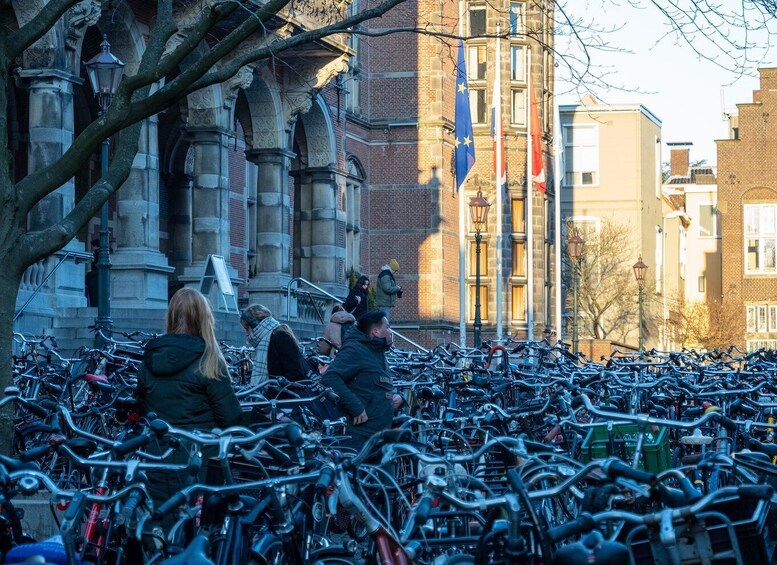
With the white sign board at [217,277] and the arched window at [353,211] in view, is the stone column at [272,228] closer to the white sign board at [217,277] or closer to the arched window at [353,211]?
the white sign board at [217,277]

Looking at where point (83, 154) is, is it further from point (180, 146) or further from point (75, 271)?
point (180, 146)

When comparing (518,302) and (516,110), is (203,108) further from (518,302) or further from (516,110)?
(516,110)

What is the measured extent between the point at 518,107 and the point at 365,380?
34.7 m

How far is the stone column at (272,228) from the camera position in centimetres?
2777

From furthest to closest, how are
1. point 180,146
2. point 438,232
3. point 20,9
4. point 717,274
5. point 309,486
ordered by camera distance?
point 717,274, point 438,232, point 180,146, point 20,9, point 309,486

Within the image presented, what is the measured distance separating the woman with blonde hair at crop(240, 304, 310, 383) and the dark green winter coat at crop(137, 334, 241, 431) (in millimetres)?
4369

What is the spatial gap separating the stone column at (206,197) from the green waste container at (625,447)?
15903 mm

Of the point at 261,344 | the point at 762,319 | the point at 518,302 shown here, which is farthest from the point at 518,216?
the point at 261,344

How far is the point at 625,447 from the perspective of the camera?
9242 millimetres

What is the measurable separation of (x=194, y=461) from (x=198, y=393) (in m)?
1.84

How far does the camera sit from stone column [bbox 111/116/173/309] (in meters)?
21.7

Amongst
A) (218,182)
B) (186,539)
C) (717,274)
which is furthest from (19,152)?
(717,274)

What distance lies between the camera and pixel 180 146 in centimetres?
3027

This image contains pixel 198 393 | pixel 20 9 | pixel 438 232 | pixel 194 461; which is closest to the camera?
pixel 194 461
